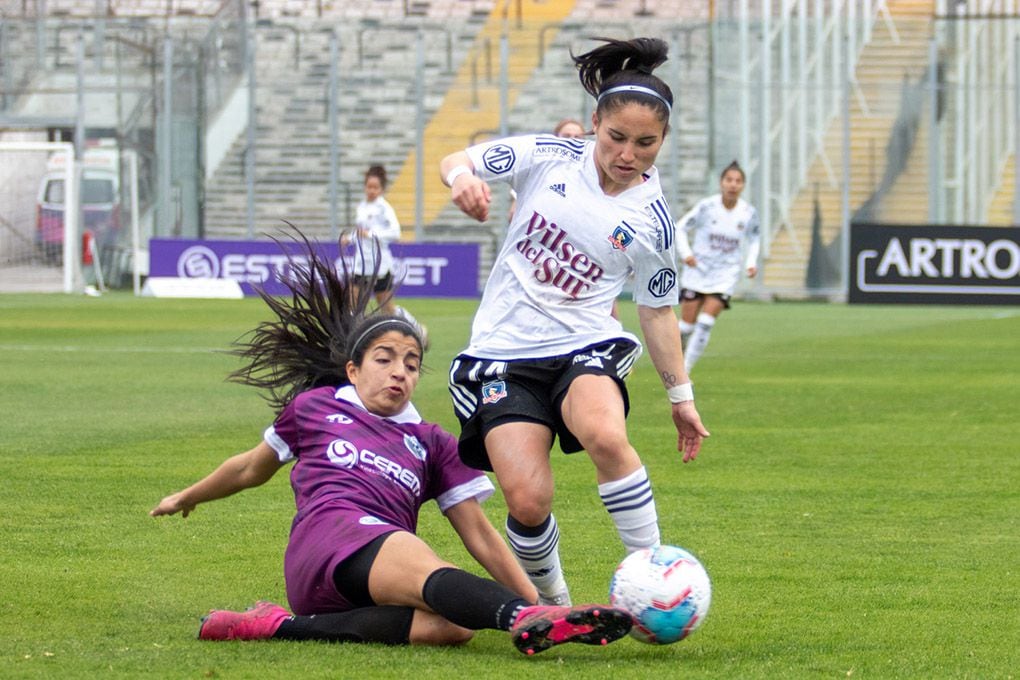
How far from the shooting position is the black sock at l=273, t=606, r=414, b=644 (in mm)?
5207

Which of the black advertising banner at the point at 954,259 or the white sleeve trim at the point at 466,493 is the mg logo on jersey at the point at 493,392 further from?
the black advertising banner at the point at 954,259

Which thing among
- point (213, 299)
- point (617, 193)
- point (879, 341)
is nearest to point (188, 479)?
point (617, 193)

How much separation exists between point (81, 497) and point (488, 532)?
10.6ft

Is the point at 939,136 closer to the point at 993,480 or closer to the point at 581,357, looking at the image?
the point at 993,480

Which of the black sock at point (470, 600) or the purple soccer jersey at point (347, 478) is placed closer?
the black sock at point (470, 600)

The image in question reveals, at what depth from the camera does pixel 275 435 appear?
577 cm

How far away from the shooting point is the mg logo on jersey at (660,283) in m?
5.90

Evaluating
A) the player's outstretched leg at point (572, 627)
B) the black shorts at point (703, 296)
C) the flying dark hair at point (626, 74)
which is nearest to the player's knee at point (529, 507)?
the player's outstretched leg at point (572, 627)

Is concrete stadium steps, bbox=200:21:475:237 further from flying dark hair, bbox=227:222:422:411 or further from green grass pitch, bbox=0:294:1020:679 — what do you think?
flying dark hair, bbox=227:222:422:411

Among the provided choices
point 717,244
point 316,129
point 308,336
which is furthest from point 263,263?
point 308,336

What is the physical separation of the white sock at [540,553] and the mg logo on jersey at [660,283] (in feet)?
2.81

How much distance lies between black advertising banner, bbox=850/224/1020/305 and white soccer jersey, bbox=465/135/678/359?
2439 centimetres

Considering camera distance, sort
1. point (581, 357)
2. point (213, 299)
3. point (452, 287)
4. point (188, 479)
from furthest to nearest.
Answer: point (452, 287)
point (213, 299)
point (188, 479)
point (581, 357)

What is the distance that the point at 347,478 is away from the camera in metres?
5.57
